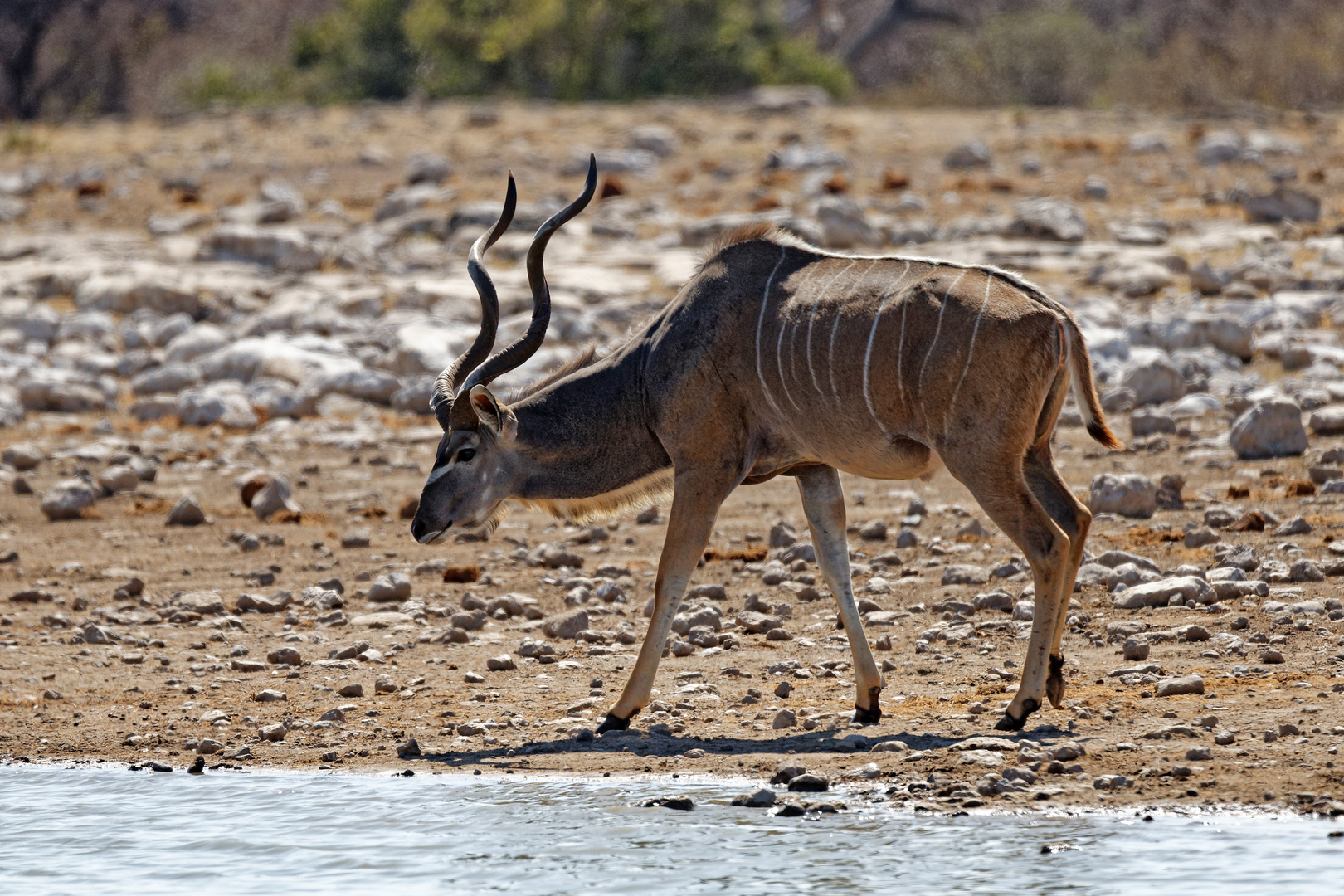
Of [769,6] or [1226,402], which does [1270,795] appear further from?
[769,6]

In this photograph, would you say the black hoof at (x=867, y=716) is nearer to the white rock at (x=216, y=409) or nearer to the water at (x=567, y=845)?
the water at (x=567, y=845)

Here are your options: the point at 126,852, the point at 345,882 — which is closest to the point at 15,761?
the point at 126,852

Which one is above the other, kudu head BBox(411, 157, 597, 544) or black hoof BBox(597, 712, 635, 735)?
kudu head BBox(411, 157, 597, 544)

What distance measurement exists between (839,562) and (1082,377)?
117 cm

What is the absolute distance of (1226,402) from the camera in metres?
12.4

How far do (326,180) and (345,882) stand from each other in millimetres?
17296

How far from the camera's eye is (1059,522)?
6.69 meters

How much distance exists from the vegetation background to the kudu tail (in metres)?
19.1

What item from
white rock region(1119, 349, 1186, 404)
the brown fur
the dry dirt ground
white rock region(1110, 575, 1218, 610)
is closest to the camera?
the dry dirt ground

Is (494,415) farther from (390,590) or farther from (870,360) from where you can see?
(390,590)

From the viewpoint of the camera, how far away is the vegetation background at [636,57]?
27.8 meters

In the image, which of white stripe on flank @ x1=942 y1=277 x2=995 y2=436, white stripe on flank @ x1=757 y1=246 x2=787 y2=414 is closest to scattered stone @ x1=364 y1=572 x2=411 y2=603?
white stripe on flank @ x1=757 y1=246 x2=787 y2=414

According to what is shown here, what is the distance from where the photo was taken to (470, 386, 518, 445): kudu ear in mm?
7375

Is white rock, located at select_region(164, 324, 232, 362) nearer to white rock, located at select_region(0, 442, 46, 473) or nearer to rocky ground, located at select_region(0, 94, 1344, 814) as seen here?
rocky ground, located at select_region(0, 94, 1344, 814)
